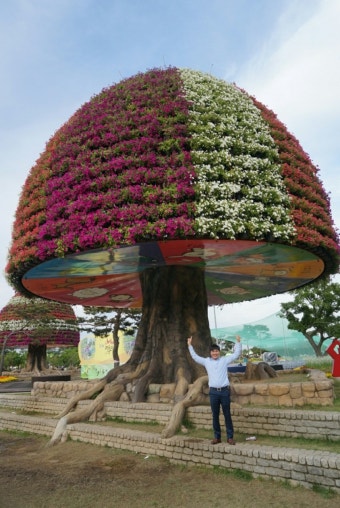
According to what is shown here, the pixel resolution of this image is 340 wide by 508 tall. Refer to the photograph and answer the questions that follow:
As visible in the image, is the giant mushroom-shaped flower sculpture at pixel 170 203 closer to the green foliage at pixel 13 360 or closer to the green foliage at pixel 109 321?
the green foliage at pixel 109 321

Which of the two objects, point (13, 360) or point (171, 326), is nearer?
point (171, 326)

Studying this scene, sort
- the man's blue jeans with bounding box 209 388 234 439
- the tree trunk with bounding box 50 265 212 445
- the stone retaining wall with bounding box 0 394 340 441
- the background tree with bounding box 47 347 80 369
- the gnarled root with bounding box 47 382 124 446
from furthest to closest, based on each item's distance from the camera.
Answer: the background tree with bounding box 47 347 80 369 < the tree trunk with bounding box 50 265 212 445 < the gnarled root with bounding box 47 382 124 446 < the stone retaining wall with bounding box 0 394 340 441 < the man's blue jeans with bounding box 209 388 234 439

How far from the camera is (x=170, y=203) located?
1272 cm

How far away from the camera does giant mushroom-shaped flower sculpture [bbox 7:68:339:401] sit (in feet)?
42.1

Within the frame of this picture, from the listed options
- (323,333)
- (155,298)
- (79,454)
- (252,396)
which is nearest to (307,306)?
(323,333)

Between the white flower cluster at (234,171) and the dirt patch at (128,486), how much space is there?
637 centimetres

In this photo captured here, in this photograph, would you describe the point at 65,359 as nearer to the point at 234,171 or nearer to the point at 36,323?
the point at 36,323

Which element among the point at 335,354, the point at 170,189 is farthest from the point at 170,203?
the point at 335,354

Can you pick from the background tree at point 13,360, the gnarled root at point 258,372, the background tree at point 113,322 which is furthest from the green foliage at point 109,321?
the background tree at point 13,360

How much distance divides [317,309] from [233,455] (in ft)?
118

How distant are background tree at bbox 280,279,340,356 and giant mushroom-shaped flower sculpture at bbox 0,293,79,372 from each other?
878 inches

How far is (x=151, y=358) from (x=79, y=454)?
5.32 meters

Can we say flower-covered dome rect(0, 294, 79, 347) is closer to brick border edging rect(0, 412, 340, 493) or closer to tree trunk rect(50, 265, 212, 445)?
tree trunk rect(50, 265, 212, 445)

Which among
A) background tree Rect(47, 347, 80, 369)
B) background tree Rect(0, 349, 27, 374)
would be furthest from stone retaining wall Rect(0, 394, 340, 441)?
background tree Rect(47, 347, 80, 369)
